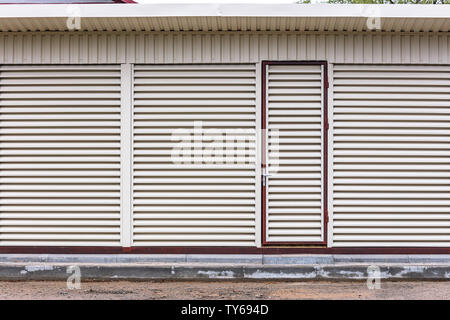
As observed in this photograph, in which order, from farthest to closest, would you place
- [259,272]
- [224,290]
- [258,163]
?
[258,163] → [259,272] → [224,290]

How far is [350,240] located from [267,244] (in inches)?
45.7

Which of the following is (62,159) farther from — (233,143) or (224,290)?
(224,290)

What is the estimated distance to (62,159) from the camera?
9.75 m

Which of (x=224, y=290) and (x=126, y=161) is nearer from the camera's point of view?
(x=224, y=290)

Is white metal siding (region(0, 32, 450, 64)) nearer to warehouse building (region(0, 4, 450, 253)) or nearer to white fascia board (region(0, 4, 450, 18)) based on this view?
warehouse building (region(0, 4, 450, 253))

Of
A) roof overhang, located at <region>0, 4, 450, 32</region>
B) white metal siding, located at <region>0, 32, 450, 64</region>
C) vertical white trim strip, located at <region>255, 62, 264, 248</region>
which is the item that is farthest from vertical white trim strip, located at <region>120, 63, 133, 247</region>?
vertical white trim strip, located at <region>255, 62, 264, 248</region>

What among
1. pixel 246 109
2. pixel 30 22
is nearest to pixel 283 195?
pixel 246 109

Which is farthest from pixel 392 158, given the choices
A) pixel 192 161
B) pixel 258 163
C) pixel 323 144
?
pixel 192 161

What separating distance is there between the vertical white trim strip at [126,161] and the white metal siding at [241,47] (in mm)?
470

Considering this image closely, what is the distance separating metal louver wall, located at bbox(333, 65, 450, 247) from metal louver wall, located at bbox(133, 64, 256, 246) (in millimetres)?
1298

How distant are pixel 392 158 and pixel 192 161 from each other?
2.80m

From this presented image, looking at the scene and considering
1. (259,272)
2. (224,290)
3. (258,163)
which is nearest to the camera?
(224,290)

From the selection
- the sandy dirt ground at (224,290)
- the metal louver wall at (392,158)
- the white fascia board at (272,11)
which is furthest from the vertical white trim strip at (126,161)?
the metal louver wall at (392,158)

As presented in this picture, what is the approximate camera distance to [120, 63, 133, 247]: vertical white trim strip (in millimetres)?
9695
